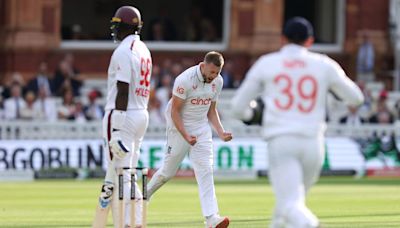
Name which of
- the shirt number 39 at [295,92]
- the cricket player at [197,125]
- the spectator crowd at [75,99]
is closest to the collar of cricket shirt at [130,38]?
the cricket player at [197,125]

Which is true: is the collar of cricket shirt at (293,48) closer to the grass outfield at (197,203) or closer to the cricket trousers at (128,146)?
the cricket trousers at (128,146)

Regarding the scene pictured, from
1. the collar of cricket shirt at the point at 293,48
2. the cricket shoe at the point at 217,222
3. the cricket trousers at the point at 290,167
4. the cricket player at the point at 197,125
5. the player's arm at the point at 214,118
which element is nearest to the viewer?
the cricket trousers at the point at 290,167

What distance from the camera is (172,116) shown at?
1338cm

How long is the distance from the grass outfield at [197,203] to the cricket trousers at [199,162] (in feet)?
2.56

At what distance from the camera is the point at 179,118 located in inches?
526

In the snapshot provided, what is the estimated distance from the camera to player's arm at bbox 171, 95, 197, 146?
13297mm

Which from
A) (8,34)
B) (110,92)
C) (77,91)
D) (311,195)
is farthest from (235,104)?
(8,34)

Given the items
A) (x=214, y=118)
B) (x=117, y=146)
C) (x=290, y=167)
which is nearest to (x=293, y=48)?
(x=290, y=167)

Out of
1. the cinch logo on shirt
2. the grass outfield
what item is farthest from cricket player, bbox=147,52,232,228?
the grass outfield

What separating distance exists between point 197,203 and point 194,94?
4.81m

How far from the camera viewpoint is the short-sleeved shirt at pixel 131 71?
11.6 metres

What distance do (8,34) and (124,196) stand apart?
741 inches

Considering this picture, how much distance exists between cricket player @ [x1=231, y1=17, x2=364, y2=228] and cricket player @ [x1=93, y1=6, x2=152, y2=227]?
1.74 meters

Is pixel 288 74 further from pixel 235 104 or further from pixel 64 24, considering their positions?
pixel 64 24
